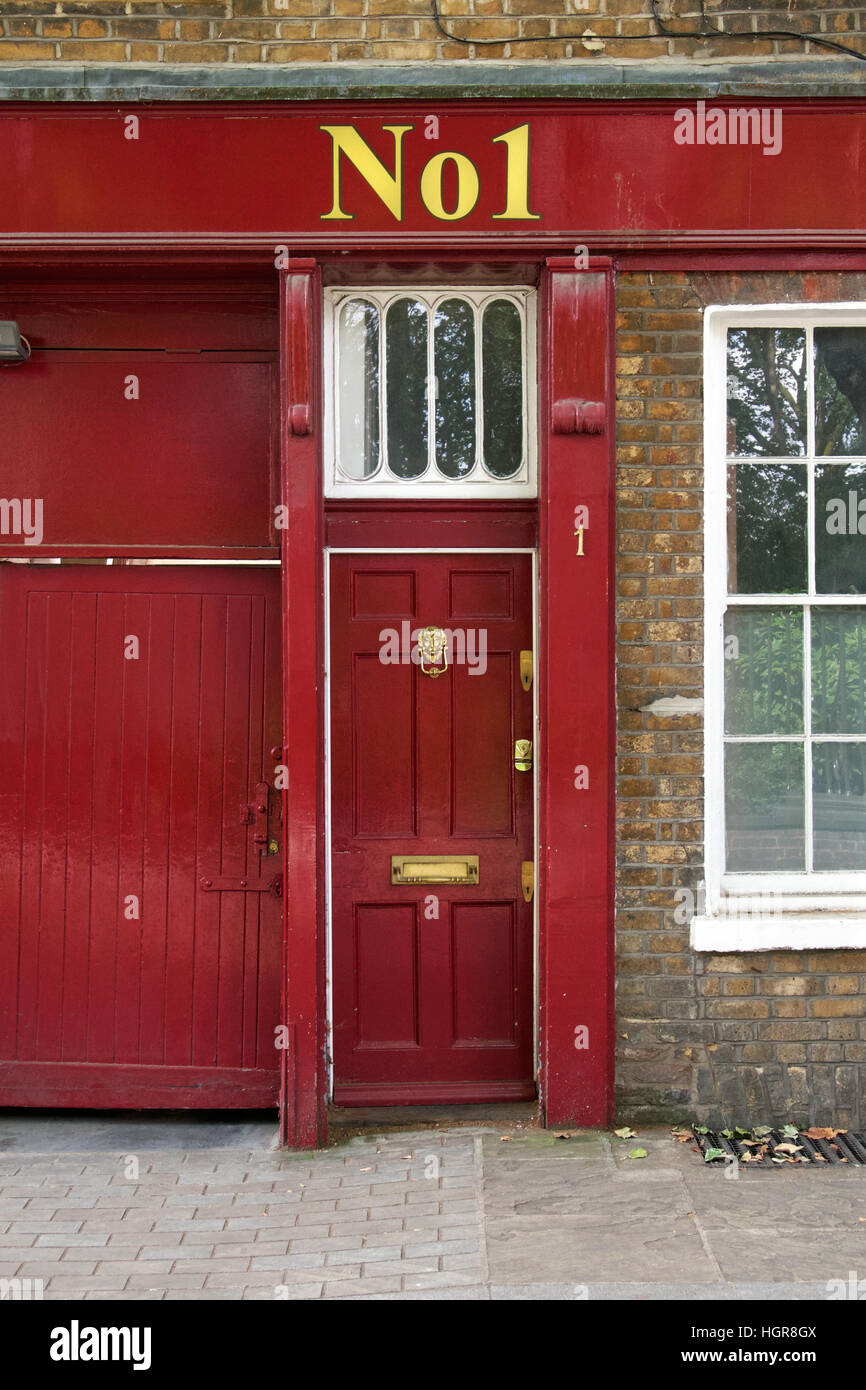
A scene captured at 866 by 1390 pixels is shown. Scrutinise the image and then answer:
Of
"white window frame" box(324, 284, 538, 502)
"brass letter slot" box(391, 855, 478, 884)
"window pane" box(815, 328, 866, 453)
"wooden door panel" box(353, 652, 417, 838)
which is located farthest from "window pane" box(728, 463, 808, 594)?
"brass letter slot" box(391, 855, 478, 884)

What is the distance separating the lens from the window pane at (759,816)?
4652 millimetres

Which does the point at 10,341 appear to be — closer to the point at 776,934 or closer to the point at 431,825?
the point at 431,825

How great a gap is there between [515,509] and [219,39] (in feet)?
7.18

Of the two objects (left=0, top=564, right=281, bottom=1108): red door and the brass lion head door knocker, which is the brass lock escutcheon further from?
(left=0, top=564, right=281, bottom=1108): red door

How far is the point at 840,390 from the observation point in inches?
183

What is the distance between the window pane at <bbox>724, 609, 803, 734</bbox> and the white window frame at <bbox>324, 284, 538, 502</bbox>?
1047 millimetres

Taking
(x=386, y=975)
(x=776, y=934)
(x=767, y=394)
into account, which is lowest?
(x=386, y=975)

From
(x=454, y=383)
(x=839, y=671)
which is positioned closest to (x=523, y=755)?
(x=839, y=671)

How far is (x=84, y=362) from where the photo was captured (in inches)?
188


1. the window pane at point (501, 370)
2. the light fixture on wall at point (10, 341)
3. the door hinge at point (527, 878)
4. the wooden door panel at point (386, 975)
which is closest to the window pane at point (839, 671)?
the door hinge at point (527, 878)

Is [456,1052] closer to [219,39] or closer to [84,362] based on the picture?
[84,362]

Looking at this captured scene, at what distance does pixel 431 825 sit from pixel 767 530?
184 centimetres

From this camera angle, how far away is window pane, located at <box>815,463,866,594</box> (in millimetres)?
4645

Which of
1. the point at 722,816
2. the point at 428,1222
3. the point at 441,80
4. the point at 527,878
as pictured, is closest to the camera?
the point at 428,1222
